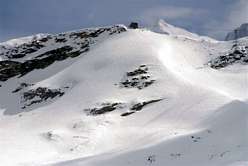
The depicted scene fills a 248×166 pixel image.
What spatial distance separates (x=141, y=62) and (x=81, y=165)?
29.6 m

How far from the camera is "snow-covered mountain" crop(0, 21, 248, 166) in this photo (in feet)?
69.8

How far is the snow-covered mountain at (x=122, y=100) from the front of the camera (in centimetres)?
2128

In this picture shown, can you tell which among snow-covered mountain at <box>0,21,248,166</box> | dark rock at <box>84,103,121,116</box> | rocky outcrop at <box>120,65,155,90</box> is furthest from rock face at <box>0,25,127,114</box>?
dark rock at <box>84,103,121,116</box>

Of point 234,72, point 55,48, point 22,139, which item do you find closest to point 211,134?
point 22,139

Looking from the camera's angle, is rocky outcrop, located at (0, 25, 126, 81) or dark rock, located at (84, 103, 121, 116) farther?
rocky outcrop, located at (0, 25, 126, 81)

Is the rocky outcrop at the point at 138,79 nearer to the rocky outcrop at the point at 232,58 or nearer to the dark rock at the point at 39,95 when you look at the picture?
the dark rock at the point at 39,95

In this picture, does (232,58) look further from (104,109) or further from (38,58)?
(38,58)

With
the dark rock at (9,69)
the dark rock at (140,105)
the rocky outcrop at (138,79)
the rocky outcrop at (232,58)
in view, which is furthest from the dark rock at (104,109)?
the dark rock at (9,69)

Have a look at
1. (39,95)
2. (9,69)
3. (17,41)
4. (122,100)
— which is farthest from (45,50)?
(122,100)

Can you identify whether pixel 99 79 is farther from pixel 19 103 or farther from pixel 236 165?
pixel 236 165

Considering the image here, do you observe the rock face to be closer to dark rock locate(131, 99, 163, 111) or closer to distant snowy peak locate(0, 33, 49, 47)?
distant snowy peak locate(0, 33, 49, 47)

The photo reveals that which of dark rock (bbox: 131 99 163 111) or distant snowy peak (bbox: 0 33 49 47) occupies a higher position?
distant snowy peak (bbox: 0 33 49 47)

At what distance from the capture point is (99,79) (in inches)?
1811

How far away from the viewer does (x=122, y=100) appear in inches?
1551
